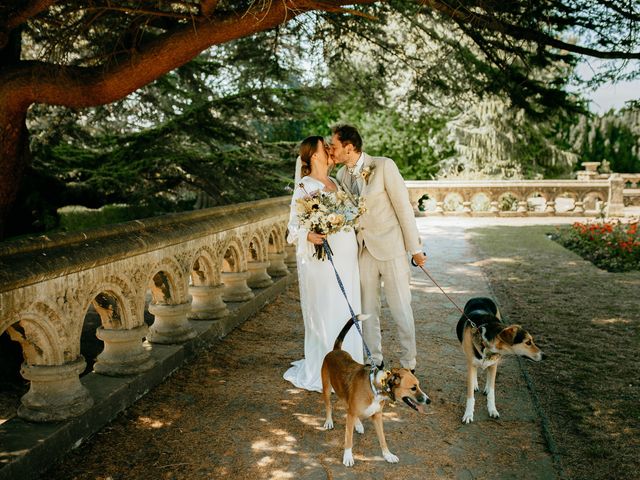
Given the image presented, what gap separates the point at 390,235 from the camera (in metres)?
4.68

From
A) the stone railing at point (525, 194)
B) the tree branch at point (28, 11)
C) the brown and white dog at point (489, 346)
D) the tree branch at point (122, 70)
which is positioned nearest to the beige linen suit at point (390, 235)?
the brown and white dog at point (489, 346)

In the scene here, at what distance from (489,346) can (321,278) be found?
1.55m

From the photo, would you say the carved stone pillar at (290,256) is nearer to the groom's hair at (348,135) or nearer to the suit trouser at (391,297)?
the suit trouser at (391,297)

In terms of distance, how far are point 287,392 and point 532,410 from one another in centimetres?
187

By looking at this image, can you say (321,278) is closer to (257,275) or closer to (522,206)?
(257,275)

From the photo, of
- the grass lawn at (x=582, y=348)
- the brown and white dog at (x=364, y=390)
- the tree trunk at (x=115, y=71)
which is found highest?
the tree trunk at (x=115, y=71)

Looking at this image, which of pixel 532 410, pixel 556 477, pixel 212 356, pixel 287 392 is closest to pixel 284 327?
pixel 212 356

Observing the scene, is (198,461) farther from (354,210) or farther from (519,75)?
(519,75)

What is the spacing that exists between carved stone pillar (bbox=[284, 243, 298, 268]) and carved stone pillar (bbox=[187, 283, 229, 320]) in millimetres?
3366

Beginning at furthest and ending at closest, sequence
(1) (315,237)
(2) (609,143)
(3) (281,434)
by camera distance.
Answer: (2) (609,143), (1) (315,237), (3) (281,434)

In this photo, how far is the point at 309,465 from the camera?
11.2 feet

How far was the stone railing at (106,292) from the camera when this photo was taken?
11.1ft

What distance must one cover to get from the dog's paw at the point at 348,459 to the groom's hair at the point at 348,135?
2366mm

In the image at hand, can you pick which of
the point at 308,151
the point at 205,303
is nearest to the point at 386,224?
the point at 308,151
